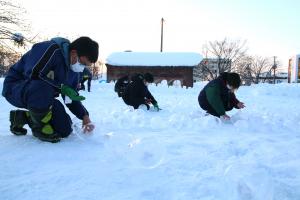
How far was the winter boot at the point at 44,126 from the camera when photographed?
10.4 ft

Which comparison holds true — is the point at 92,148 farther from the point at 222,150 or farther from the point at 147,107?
the point at 147,107

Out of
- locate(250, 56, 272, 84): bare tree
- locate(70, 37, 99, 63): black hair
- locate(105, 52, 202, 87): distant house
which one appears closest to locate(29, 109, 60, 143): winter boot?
locate(70, 37, 99, 63): black hair

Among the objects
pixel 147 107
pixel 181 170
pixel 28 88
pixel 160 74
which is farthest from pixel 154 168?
pixel 160 74

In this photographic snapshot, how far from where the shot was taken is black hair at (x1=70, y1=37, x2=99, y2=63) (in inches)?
125

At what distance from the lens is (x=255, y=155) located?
2.90 m

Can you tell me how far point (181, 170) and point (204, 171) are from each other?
0.46 feet

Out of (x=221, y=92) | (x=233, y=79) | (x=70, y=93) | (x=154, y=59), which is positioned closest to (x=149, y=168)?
(x=70, y=93)

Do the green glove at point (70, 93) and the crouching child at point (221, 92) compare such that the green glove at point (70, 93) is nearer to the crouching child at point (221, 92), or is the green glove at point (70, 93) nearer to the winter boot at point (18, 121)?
the winter boot at point (18, 121)

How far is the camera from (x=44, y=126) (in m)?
3.19

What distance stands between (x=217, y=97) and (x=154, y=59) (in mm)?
28025

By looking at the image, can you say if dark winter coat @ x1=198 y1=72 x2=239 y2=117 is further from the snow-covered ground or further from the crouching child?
the snow-covered ground

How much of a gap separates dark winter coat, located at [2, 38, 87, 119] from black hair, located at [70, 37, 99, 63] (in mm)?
90

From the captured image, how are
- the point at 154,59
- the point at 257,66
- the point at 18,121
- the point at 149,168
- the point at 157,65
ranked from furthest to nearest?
1. the point at 257,66
2. the point at 154,59
3. the point at 157,65
4. the point at 18,121
5. the point at 149,168

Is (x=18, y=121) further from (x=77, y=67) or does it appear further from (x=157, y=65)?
(x=157, y=65)
